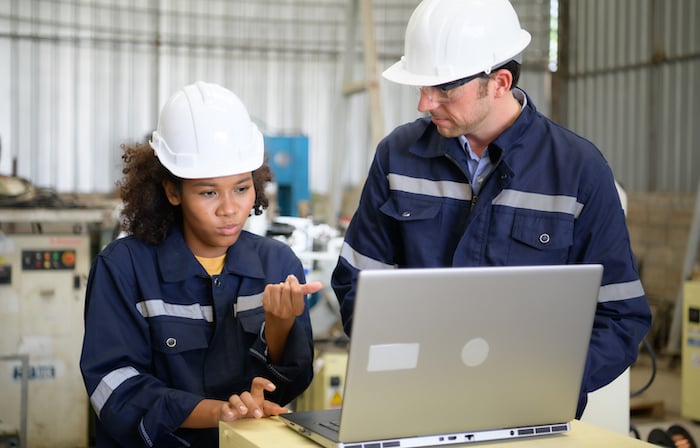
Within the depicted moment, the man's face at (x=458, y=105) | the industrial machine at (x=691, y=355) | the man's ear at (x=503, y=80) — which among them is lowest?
the industrial machine at (x=691, y=355)

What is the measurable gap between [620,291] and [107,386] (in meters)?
0.96

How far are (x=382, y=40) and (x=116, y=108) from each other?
2579mm

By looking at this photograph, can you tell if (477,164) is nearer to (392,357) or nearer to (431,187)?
(431,187)

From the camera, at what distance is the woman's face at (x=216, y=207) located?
171 cm

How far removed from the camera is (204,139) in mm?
1757

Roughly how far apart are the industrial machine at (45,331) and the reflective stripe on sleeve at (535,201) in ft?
8.69

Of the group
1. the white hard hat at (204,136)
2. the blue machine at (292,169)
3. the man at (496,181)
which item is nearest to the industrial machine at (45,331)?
the blue machine at (292,169)

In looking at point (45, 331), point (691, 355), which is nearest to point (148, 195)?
point (45, 331)

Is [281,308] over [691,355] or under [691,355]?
over

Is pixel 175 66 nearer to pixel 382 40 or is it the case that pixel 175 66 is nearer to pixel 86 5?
pixel 86 5

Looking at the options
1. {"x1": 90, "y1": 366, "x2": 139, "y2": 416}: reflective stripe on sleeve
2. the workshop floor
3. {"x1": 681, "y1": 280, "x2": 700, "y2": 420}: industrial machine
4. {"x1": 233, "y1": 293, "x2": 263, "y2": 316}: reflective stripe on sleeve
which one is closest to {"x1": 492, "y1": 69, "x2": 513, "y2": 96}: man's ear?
{"x1": 233, "y1": 293, "x2": 263, "y2": 316}: reflective stripe on sleeve

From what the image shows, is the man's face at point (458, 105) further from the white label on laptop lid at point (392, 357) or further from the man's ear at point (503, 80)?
the white label on laptop lid at point (392, 357)

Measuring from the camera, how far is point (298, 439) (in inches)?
49.1

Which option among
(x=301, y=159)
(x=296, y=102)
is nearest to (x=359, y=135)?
(x=296, y=102)
